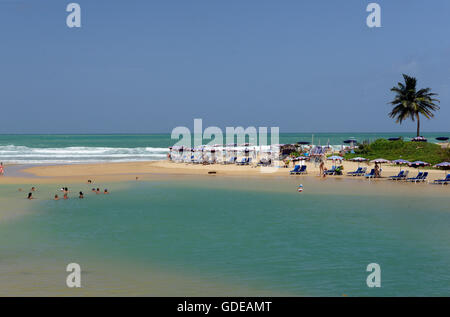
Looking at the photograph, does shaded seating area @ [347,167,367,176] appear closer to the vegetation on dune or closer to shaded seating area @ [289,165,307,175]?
shaded seating area @ [289,165,307,175]

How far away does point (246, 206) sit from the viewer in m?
19.4

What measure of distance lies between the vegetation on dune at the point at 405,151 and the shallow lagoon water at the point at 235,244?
15.6 meters

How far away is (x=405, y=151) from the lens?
4022 cm

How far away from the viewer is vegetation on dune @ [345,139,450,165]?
118ft

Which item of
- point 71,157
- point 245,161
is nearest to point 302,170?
point 245,161

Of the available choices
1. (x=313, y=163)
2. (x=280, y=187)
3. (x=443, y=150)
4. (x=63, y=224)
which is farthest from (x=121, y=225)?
(x=443, y=150)

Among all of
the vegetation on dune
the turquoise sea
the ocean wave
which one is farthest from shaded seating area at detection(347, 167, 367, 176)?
the ocean wave

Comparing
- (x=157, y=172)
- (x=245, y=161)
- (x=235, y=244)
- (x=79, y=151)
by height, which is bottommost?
(x=235, y=244)

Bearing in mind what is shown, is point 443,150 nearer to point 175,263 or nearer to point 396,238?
point 396,238

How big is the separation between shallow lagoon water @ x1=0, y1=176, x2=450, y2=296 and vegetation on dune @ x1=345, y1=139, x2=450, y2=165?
15.6 metres

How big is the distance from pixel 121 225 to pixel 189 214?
10.3 feet

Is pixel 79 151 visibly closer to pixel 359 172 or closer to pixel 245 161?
pixel 245 161

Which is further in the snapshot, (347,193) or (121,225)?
(347,193)

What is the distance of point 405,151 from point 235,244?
1289 inches
